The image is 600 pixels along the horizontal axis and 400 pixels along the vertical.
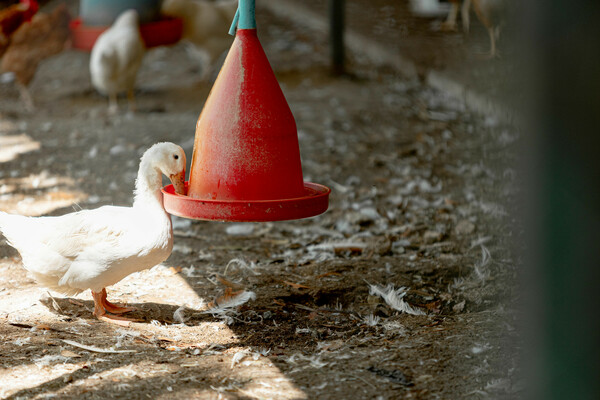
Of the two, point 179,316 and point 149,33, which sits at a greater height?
point 149,33

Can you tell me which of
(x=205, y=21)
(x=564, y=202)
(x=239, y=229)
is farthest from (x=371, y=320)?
(x=205, y=21)

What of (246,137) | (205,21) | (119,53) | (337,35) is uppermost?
(205,21)

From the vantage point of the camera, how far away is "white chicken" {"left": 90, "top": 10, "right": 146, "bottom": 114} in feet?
19.4

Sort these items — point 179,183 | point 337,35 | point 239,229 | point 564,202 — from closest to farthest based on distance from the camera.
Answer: point 564,202 → point 179,183 → point 239,229 → point 337,35

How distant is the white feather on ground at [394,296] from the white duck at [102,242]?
91 centimetres

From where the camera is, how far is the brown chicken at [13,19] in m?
6.55

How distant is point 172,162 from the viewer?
91.6 inches

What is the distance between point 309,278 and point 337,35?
5.48 metres

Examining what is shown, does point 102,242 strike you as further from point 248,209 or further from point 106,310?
point 248,209

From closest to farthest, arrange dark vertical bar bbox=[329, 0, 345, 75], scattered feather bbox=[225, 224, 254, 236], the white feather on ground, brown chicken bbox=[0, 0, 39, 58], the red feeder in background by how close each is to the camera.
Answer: the red feeder in background, the white feather on ground, scattered feather bbox=[225, 224, 254, 236], brown chicken bbox=[0, 0, 39, 58], dark vertical bar bbox=[329, 0, 345, 75]

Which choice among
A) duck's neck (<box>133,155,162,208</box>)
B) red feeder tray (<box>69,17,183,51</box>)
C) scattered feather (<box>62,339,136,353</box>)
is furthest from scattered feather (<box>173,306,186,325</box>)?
red feeder tray (<box>69,17,183,51</box>)

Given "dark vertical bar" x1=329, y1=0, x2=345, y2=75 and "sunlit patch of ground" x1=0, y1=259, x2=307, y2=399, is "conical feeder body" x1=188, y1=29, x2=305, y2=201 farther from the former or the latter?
"dark vertical bar" x1=329, y1=0, x2=345, y2=75

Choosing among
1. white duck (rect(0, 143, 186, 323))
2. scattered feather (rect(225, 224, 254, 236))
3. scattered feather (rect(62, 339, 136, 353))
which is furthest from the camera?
scattered feather (rect(225, 224, 254, 236))

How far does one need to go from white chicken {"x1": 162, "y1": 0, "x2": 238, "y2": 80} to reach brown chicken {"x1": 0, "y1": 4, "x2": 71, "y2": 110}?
3.76 ft
